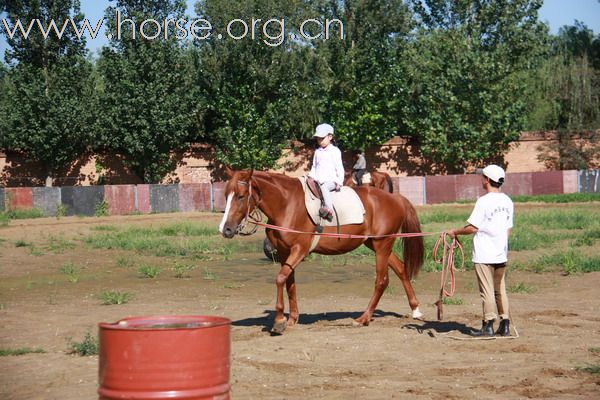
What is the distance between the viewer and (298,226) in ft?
39.9

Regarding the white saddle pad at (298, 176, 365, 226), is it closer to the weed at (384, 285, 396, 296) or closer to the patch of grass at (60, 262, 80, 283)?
the weed at (384, 285, 396, 296)

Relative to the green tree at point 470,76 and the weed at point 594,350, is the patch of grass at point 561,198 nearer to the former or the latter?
the green tree at point 470,76

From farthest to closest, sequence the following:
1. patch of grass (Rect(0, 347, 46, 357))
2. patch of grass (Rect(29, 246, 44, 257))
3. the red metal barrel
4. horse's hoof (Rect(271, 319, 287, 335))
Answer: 1. patch of grass (Rect(29, 246, 44, 257))
2. horse's hoof (Rect(271, 319, 287, 335))
3. patch of grass (Rect(0, 347, 46, 357))
4. the red metal barrel

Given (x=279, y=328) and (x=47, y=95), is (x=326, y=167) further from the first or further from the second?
(x=47, y=95)

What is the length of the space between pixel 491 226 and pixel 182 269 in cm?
923

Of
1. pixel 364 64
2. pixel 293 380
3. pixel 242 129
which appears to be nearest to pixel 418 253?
pixel 293 380

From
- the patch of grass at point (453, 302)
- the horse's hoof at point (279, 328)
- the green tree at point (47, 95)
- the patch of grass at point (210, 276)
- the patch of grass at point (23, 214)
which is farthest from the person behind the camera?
the green tree at point (47, 95)

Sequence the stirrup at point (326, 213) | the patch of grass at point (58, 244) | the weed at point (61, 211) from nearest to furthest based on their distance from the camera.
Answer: the stirrup at point (326, 213)
the patch of grass at point (58, 244)
the weed at point (61, 211)

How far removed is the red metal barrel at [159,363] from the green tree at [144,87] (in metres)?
42.4

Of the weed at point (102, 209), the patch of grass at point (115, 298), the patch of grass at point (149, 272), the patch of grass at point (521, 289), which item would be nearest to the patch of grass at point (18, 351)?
the patch of grass at point (115, 298)

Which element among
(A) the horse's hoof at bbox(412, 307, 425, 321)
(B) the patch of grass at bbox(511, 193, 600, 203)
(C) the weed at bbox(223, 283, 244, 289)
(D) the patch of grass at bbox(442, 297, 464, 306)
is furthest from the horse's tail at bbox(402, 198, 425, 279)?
(B) the patch of grass at bbox(511, 193, 600, 203)

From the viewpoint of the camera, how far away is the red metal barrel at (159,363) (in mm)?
5223

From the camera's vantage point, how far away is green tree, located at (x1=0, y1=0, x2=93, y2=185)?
1807 inches

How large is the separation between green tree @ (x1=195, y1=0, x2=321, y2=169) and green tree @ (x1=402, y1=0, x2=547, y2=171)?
735 centimetres
